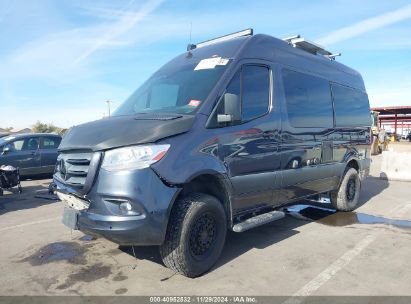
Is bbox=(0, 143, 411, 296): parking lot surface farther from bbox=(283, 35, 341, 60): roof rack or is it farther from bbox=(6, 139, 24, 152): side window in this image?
bbox=(6, 139, 24, 152): side window

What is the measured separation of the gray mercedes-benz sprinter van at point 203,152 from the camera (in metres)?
3.52

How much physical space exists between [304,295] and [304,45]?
417 cm

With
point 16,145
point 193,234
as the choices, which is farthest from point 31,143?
point 193,234

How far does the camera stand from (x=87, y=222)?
3.64 metres

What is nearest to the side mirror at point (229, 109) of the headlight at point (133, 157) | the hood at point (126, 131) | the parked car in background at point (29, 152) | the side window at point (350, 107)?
the hood at point (126, 131)

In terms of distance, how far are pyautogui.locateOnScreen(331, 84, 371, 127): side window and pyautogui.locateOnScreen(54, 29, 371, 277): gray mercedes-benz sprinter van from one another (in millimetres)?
557

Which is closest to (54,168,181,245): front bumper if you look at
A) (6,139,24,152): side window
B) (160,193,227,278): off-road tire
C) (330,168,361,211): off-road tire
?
(160,193,227,278): off-road tire

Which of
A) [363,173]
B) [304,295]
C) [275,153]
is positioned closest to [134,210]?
[304,295]

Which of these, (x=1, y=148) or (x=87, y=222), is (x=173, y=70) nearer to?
(x=87, y=222)

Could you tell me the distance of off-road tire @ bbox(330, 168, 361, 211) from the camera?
7031mm

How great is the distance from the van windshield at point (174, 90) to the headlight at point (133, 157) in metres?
0.72

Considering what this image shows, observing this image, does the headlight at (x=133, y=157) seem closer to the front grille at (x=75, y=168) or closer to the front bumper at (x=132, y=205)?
the front bumper at (x=132, y=205)

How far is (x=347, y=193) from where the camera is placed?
7172mm

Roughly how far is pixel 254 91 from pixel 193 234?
198 centimetres
